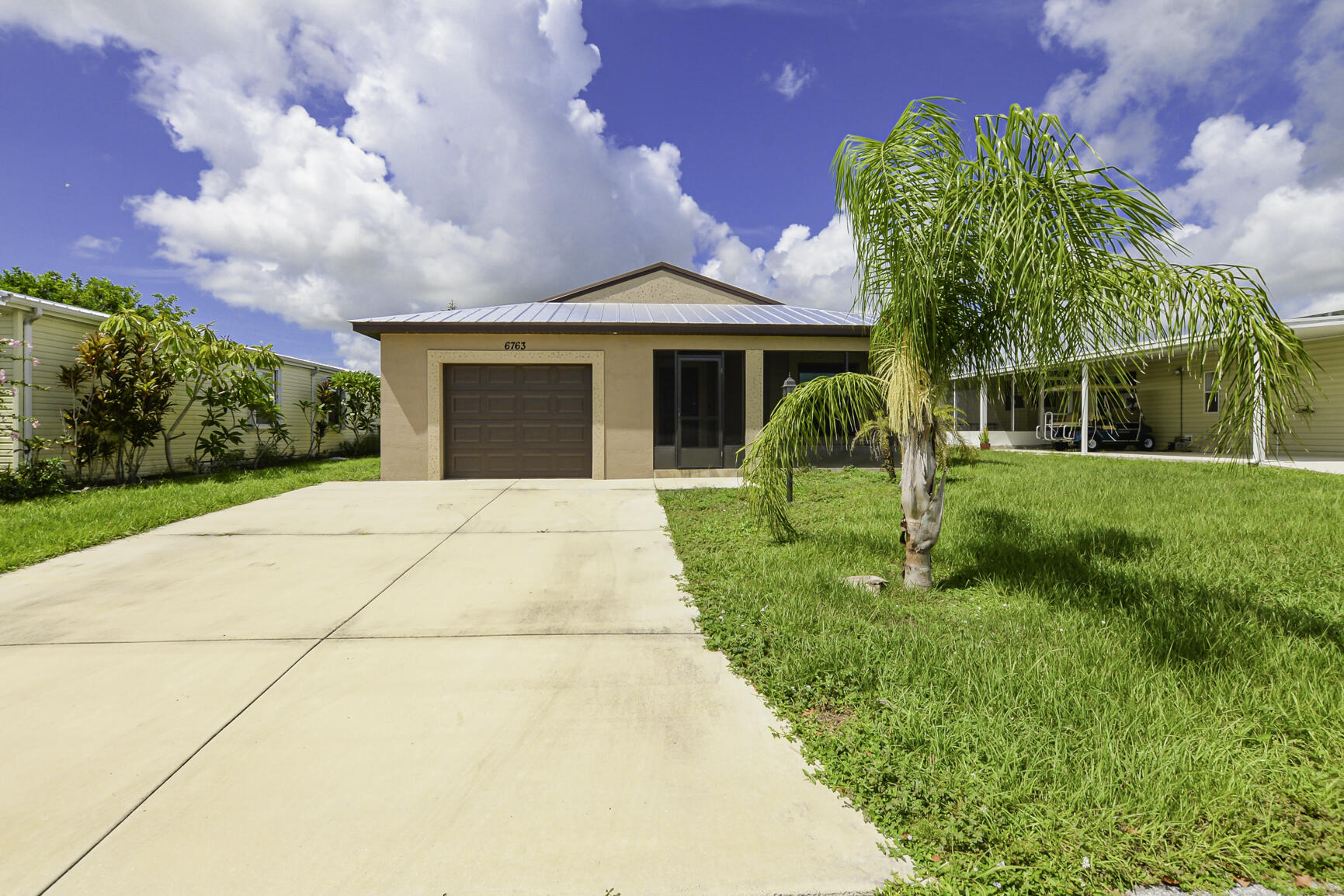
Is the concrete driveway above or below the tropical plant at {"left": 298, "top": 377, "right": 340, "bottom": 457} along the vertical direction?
below

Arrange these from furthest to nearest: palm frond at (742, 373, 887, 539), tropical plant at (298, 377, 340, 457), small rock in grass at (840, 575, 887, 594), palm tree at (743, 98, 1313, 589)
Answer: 1. tropical plant at (298, 377, 340, 457)
2. palm frond at (742, 373, 887, 539)
3. small rock in grass at (840, 575, 887, 594)
4. palm tree at (743, 98, 1313, 589)

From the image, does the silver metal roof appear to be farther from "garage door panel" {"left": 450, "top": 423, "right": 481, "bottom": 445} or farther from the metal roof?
"garage door panel" {"left": 450, "top": 423, "right": 481, "bottom": 445}

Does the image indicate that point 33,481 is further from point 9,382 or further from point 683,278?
point 683,278

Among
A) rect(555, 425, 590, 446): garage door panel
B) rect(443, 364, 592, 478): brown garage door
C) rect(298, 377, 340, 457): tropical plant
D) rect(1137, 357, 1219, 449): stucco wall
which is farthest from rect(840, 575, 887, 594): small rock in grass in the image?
rect(1137, 357, 1219, 449): stucco wall

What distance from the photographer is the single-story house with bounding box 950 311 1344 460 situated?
353 cm

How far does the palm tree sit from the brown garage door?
7.65m

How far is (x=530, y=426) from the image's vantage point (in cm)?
1204

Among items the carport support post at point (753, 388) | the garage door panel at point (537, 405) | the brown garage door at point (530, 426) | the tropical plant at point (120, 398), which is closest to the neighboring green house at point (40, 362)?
the tropical plant at point (120, 398)

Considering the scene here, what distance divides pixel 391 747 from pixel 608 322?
388 inches

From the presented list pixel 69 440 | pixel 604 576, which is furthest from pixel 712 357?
pixel 69 440

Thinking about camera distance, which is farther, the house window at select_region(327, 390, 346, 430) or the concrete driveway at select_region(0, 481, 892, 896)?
the house window at select_region(327, 390, 346, 430)

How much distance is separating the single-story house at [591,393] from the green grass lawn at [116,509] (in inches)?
84.4

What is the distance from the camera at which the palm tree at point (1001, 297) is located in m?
2.89

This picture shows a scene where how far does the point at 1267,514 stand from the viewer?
6.52 metres
